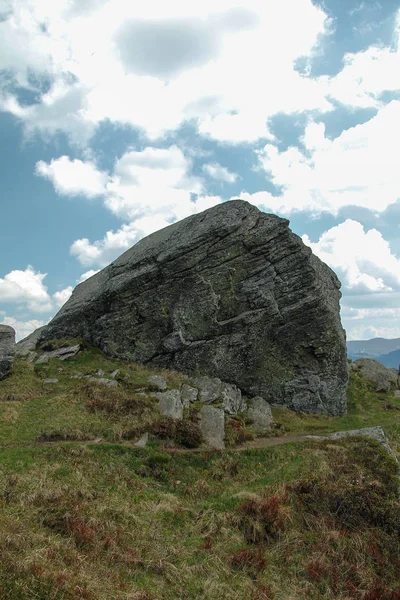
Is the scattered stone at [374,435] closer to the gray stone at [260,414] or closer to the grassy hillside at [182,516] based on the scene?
the grassy hillside at [182,516]

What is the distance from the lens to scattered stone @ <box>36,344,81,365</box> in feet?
136

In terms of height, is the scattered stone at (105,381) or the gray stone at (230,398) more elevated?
the scattered stone at (105,381)

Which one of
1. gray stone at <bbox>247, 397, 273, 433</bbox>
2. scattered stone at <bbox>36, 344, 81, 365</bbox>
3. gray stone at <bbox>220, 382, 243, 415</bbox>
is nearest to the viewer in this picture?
gray stone at <bbox>247, 397, 273, 433</bbox>

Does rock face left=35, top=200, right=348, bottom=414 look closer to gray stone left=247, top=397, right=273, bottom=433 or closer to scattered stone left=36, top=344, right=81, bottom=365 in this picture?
gray stone left=247, top=397, right=273, bottom=433

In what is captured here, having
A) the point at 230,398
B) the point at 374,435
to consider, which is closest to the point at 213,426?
the point at 230,398

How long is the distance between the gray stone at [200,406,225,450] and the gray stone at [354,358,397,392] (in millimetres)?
26096

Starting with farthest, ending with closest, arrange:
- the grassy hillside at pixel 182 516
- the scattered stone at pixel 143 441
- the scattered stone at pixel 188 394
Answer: the scattered stone at pixel 188 394 → the scattered stone at pixel 143 441 → the grassy hillside at pixel 182 516

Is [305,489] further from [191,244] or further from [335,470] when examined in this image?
[191,244]

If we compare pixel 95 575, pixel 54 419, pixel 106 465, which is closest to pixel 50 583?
pixel 95 575

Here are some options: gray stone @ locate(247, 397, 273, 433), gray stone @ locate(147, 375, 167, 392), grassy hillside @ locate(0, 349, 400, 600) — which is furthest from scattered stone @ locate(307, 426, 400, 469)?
gray stone @ locate(147, 375, 167, 392)

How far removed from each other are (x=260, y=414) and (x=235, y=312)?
10956mm

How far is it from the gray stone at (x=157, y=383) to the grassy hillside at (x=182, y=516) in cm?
646

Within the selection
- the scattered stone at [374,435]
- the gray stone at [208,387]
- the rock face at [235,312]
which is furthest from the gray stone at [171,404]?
the scattered stone at [374,435]

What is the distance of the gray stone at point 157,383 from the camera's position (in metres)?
34.4
